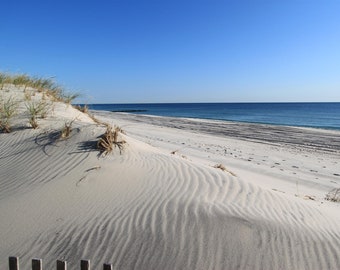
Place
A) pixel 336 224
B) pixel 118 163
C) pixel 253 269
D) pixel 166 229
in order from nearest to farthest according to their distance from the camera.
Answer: pixel 253 269 < pixel 166 229 < pixel 336 224 < pixel 118 163

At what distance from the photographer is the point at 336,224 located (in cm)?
460

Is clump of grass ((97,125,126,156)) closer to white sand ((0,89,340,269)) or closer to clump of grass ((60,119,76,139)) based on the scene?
white sand ((0,89,340,269))

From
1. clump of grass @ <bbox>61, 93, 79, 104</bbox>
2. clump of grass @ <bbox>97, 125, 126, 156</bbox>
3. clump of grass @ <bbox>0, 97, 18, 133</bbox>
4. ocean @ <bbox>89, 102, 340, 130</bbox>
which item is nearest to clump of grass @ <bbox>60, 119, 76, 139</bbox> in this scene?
clump of grass @ <bbox>97, 125, 126, 156</bbox>

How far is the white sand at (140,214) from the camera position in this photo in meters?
3.80

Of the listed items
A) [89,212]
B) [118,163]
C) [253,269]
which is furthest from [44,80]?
[253,269]

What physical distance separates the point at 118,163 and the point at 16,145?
238 centimetres

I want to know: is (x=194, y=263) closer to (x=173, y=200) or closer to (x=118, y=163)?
(x=173, y=200)

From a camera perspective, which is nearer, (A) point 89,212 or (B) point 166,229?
(B) point 166,229

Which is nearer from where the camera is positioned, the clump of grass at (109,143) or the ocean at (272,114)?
the clump of grass at (109,143)

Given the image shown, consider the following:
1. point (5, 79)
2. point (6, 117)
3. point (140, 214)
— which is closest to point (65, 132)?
point (6, 117)

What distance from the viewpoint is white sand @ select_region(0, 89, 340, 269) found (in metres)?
3.80

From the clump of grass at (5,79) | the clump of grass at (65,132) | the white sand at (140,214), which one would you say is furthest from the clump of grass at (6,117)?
the clump of grass at (5,79)

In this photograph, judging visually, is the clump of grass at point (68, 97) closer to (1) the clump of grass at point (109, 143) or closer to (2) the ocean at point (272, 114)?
(2) the ocean at point (272, 114)

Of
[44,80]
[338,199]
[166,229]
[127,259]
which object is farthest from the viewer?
[44,80]
